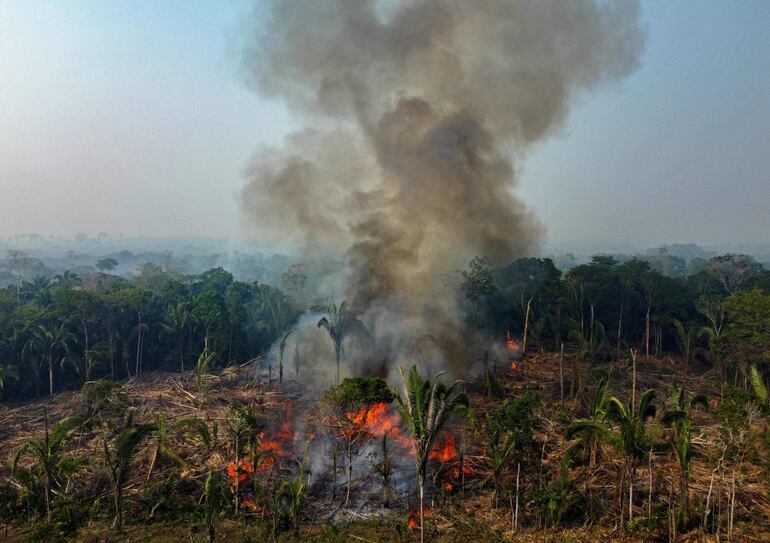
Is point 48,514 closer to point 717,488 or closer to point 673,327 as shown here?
point 717,488

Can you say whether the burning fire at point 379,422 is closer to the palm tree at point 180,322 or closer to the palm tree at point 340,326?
the palm tree at point 340,326

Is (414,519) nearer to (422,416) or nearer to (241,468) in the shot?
(422,416)

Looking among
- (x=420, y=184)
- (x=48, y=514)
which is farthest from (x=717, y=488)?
(x=420, y=184)

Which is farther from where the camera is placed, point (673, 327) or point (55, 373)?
point (673, 327)

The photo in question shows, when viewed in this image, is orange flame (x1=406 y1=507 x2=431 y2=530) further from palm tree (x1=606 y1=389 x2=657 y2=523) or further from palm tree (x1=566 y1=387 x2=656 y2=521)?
palm tree (x1=606 y1=389 x2=657 y2=523)

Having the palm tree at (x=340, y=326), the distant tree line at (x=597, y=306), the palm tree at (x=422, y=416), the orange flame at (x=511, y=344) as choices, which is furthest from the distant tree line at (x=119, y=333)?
the palm tree at (x=422, y=416)

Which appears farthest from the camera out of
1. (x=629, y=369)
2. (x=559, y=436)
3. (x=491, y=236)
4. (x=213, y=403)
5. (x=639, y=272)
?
(x=491, y=236)

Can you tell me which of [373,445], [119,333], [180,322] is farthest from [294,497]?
[119,333]
